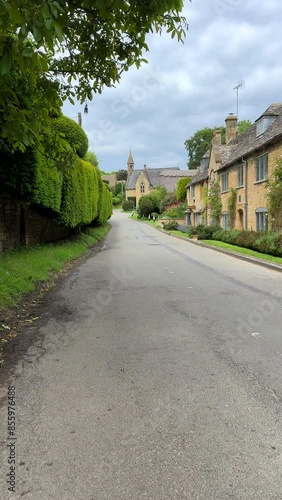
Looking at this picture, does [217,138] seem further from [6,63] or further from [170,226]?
[6,63]

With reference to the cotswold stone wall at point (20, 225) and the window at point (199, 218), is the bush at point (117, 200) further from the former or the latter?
the cotswold stone wall at point (20, 225)

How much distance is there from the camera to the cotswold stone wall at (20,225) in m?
12.8

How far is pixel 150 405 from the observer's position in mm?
3604

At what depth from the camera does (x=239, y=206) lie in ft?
87.9

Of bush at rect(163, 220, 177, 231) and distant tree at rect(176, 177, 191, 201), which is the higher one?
distant tree at rect(176, 177, 191, 201)

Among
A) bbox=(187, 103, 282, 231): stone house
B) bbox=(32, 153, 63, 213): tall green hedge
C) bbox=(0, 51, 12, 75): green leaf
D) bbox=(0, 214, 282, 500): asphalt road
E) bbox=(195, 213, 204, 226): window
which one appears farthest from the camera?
bbox=(195, 213, 204, 226): window

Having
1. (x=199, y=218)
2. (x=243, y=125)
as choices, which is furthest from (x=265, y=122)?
(x=243, y=125)

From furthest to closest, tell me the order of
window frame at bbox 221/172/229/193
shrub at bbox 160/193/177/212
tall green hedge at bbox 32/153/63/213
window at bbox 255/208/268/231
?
shrub at bbox 160/193/177/212
window frame at bbox 221/172/229/193
window at bbox 255/208/268/231
tall green hedge at bbox 32/153/63/213

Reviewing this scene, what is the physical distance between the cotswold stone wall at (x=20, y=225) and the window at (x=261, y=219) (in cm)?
1223

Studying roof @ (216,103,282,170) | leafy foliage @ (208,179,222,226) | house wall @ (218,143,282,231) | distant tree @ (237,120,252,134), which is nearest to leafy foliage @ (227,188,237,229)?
house wall @ (218,143,282,231)

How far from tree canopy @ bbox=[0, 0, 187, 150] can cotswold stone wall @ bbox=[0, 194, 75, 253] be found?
21.1 feet

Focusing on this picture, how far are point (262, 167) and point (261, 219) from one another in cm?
313

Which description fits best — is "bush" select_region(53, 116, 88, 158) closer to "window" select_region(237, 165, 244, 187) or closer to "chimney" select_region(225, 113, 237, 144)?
"window" select_region(237, 165, 244, 187)

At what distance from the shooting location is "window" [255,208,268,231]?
22.0 metres
